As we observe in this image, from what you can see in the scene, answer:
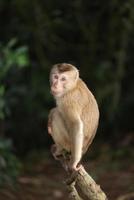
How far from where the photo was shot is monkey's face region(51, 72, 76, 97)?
5.44 meters

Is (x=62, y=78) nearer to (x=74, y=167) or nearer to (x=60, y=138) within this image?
(x=60, y=138)

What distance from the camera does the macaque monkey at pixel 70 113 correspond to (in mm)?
5441

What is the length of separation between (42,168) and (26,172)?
0.82 feet

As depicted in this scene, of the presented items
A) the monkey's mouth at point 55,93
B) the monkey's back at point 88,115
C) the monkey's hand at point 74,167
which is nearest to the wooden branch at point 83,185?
the monkey's hand at point 74,167

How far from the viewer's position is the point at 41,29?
32.2 ft

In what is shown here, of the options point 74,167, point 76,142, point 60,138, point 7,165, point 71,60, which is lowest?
point 74,167

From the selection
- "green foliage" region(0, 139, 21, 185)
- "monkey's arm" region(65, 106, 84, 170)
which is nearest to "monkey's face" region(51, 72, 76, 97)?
"monkey's arm" region(65, 106, 84, 170)

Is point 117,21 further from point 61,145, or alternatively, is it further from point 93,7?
point 61,145

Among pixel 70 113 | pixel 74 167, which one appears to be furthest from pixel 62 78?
pixel 74 167

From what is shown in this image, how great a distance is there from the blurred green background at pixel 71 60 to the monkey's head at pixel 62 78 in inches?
156

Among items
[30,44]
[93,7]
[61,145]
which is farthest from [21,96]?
[61,145]

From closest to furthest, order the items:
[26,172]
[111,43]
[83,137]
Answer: [83,137]
[26,172]
[111,43]

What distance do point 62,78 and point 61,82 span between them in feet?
0.11

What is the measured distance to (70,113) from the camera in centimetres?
551
